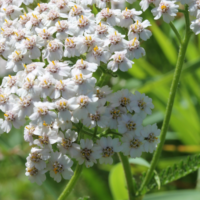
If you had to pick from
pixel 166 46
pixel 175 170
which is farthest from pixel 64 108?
pixel 166 46

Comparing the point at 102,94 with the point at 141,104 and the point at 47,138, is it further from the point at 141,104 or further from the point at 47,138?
the point at 47,138

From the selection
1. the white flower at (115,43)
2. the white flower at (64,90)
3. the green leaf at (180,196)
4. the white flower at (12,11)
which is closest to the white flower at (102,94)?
the white flower at (64,90)

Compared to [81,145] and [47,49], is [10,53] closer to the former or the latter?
[47,49]

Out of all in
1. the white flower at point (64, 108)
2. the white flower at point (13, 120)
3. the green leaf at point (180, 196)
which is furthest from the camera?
A: the green leaf at point (180, 196)

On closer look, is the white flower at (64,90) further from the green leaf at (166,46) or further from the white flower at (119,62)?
the green leaf at (166,46)

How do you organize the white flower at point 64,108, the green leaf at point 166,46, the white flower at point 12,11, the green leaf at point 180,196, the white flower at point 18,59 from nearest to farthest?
the white flower at point 64,108, the white flower at point 18,59, the white flower at point 12,11, the green leaf at point 180,196, the green leaf at point 166,46

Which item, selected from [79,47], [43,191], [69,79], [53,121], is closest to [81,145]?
[53,121]
